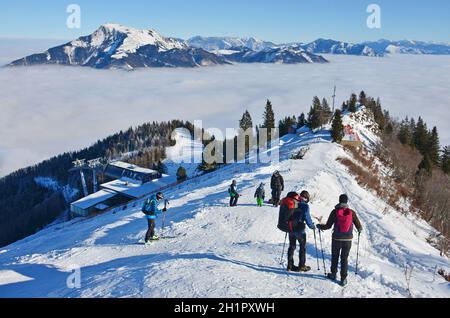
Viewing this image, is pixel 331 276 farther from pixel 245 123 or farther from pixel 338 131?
pixel 245 123

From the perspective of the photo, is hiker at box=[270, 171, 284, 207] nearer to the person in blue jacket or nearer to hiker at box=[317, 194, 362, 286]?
the person in blue jacket

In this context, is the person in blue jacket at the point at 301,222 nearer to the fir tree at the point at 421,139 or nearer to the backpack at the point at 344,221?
the backpack at the point at 344,221

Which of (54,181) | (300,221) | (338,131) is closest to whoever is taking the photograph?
(300,221)

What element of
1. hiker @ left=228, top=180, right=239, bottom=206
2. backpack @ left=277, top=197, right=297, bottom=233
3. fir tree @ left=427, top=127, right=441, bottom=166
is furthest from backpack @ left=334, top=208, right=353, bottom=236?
fir tree @ left=427, top=127, right=441, bottom=166

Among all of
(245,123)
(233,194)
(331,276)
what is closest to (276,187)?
(233,194)
